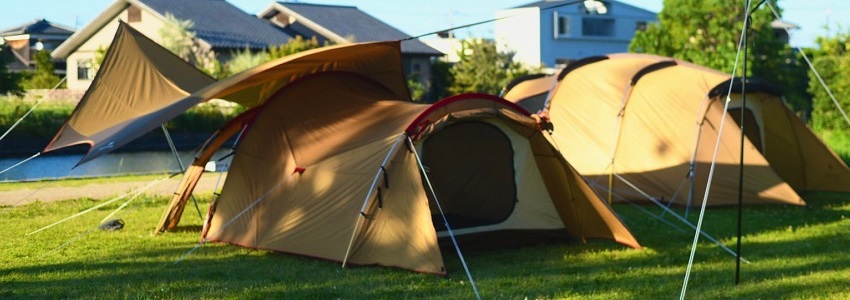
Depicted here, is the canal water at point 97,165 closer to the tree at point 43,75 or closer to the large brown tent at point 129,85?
the large brown tent at point 129,85

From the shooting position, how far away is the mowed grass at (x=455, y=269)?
337 inches

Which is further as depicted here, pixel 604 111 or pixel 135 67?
pixel 604 111

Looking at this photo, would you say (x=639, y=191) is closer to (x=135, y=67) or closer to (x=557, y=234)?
(x=557, y=234)

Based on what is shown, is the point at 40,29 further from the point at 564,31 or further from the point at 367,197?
the point at 367,197

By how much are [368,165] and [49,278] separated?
286 centimetres

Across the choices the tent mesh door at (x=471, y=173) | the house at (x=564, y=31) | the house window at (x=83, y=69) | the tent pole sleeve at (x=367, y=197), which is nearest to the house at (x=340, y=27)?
the house at (x=564, y=31)

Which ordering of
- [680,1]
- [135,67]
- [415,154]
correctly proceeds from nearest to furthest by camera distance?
1. [415,154]
2. [135,67]
3. [680,1]

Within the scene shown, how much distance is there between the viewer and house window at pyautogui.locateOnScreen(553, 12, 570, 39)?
58.0m

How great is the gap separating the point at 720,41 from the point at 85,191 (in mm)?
22699

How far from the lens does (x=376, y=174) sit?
9.91 meters

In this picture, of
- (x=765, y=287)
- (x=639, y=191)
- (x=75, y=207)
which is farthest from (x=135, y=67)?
(x=765, y=287)

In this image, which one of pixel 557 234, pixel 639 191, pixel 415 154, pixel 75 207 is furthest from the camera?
pixel 75 207

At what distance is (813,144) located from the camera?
1553cm

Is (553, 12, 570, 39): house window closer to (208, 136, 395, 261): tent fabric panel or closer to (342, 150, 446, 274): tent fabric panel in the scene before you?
(208, 136, 395, 261): tent fabric panel
